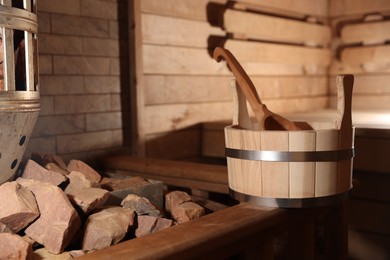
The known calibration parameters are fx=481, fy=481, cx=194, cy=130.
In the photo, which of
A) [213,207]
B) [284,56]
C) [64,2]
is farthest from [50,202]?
[284,56]

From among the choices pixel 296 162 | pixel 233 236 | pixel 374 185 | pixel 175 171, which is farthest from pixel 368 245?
pixel 233 236

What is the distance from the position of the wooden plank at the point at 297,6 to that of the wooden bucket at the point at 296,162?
1.89 meters

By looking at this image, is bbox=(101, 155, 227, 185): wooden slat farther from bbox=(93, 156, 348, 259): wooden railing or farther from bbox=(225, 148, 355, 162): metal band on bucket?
bbox=(225, 148, 355, 162): metal band on bucket

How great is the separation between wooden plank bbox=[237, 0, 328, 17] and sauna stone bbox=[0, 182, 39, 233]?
7.26 ft

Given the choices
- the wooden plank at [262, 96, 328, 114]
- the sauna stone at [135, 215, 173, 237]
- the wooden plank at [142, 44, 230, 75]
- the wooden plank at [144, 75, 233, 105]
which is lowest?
the sauna stone at [135, 215, 173, 237]

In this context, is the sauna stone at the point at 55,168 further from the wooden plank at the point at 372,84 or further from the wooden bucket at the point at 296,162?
the wooden plank at the point at 372,84

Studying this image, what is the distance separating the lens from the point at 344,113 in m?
1.51

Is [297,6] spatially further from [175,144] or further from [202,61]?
[175,144]

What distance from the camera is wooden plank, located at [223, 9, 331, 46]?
305cm

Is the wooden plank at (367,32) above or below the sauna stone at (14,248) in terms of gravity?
above

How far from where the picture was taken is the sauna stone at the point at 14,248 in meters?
1.15

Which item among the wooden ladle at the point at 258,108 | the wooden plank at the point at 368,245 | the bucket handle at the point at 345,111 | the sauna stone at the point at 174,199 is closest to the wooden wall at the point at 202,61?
the sauna stone at the point at 174,199

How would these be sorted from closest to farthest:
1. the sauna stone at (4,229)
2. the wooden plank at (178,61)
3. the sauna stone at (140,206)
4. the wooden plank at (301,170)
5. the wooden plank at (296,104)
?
the sauna stone at (4,229) < the wooden plank at (301,170) < the sauna stone at (140,206) < the wooden plank at (178,61) < the wooden plank at (296,104)

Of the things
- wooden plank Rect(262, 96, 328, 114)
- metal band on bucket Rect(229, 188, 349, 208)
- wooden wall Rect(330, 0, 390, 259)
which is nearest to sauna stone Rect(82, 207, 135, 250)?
metal band on bucket Rect(229, 188, 349, 208)
